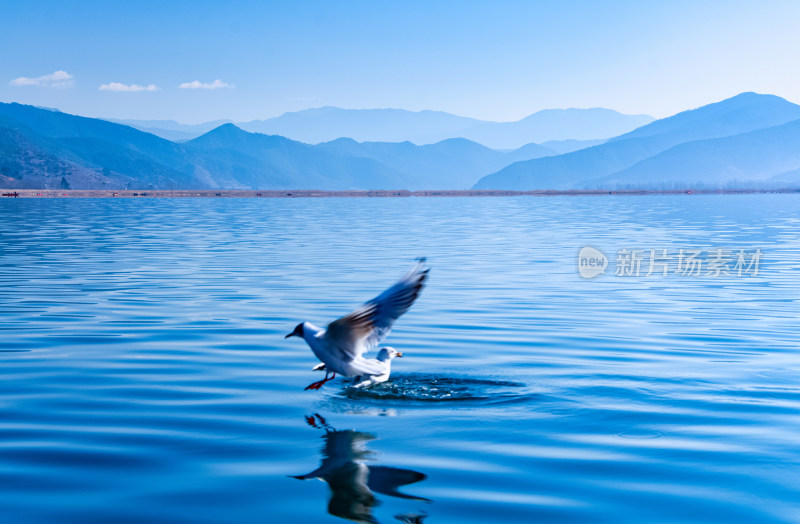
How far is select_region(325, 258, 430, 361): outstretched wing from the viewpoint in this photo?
39.0 feet

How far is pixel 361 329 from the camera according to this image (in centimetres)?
1212

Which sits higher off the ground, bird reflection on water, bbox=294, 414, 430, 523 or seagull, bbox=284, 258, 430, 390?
seagull, bbox=284, 258, 430, 390

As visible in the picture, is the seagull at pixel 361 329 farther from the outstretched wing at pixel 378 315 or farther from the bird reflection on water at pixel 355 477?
the bird reflection on water at pixel 355 477

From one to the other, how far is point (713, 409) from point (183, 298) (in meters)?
16.3

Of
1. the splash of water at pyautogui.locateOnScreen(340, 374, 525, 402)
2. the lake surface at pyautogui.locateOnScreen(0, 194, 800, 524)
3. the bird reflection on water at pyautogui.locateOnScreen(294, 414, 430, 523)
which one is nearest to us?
the bird reflection on water at pyautogui.locateOnScreen(294, 414, 430, 523)

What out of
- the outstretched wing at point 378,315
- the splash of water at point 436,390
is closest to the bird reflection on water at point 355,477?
the outstretched wing at point 378,315

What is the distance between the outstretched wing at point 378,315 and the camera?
11.9 m

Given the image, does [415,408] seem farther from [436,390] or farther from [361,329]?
[361,329]

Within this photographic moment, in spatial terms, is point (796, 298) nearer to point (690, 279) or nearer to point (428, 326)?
point (690, 279)

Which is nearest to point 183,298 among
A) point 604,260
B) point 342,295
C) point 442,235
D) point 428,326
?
point 342,295

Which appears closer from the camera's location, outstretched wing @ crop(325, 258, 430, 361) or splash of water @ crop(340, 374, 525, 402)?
outstretched wing @ crop(325, 258, 430, 361)

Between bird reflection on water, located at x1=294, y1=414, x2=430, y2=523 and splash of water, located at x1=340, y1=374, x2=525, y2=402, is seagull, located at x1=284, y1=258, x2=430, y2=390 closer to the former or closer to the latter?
splash of water, located at x1=340, y1=374, x2=525, y2=402

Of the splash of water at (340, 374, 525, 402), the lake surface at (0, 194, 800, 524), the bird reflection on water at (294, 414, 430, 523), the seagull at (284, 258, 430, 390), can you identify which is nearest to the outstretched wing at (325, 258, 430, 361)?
the seagull at (284, 258, 430, 390)

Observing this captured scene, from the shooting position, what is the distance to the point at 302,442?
10969mm
